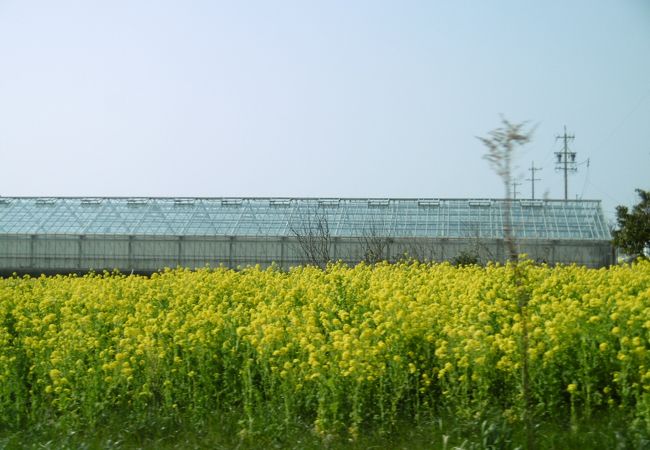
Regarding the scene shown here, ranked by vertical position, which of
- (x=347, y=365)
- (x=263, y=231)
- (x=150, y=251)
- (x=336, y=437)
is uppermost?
(x=263, y=231)

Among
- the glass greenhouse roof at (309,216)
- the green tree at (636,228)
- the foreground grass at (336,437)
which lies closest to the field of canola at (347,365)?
the foreground grass at (336,437)

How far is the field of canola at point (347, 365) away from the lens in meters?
5.45

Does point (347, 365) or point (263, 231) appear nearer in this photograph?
point (347, 365)

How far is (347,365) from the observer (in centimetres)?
536

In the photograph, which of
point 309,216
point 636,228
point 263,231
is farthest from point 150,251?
point 636,228

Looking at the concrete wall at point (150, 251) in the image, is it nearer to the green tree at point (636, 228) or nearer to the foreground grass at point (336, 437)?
the green tree at point (636, 228)

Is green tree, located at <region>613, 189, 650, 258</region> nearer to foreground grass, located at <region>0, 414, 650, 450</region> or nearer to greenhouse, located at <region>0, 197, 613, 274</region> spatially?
greenhouse, located at <region>0, 197, 613, 274</region>

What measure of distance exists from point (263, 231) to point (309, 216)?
241cm

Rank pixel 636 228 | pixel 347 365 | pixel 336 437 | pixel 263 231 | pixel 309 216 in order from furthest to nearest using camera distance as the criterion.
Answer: pixel 263 231, pixel 309 216, pixel 636 228, pixel 347 365, pixel 336 437

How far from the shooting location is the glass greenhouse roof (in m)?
29.4

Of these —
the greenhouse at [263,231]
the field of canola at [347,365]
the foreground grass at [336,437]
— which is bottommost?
the foreground grass at [336,437]

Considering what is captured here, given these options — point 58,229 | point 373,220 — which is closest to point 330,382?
point 373,220

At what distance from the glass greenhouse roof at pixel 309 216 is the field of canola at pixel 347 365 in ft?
70.6

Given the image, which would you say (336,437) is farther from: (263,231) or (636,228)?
(263,231)
